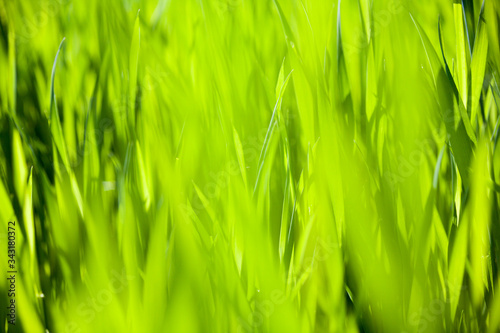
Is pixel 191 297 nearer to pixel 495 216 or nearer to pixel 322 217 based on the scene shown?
pixel 322 217

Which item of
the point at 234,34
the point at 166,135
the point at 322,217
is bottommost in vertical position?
the point at 322,217

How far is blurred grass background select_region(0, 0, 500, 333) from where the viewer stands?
16.5 inches

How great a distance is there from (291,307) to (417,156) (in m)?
0.26

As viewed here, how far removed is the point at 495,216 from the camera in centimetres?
50

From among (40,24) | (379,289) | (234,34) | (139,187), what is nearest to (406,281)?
(379,289)

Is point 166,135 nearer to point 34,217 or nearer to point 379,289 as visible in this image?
point 34,217

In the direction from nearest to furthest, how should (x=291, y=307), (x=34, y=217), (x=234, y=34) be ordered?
(x=291, y=307) → (x=34, y=217) → (x=234, y=34)

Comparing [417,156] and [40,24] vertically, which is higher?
[40,24]

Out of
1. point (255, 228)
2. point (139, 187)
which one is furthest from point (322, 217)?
point (139, 187)

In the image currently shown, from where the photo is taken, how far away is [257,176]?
0.46 meters

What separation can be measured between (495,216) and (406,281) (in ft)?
0.52

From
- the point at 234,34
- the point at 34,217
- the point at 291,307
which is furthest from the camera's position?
the point at 234,34

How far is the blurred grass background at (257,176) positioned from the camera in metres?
0.42

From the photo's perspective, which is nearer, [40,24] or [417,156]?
[417,156]
